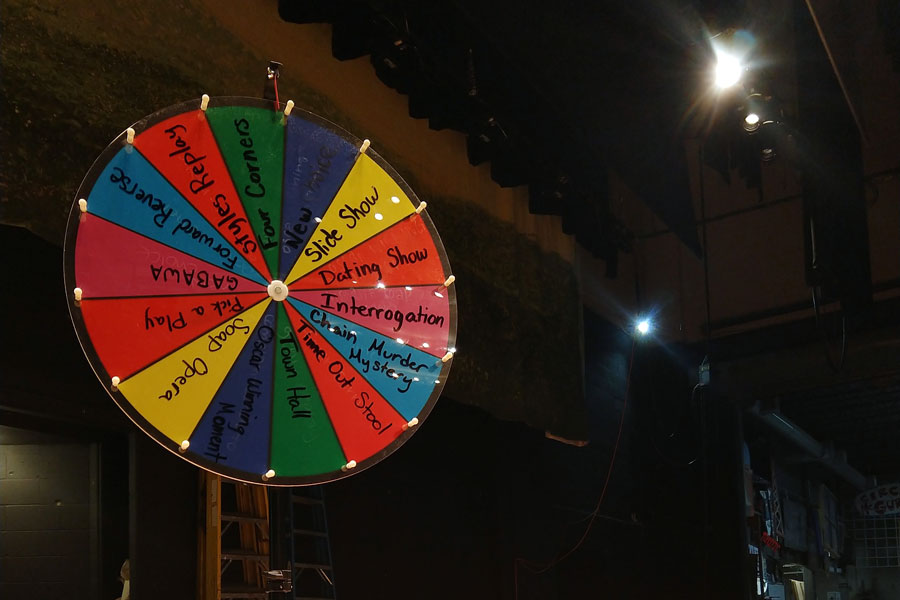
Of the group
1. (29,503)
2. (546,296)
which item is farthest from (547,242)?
(29,503)

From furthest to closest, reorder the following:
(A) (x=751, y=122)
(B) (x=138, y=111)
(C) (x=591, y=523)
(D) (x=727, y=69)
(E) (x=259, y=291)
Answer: (C) (x=591, y=523)
(A) (x=751, y=122)
(D) (x=727, y=69)
(B) (x=138, y=111)
(E) (x=259, y=291)

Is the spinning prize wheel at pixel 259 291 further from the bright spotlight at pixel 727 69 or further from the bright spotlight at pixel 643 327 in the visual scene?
the bright spotlight at pixel 643 327

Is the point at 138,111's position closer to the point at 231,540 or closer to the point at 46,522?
the point at 231,540

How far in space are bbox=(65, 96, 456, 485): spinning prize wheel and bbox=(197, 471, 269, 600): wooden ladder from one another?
171cm

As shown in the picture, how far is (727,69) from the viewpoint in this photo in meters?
4.78

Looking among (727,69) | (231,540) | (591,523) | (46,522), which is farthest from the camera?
(591,523)

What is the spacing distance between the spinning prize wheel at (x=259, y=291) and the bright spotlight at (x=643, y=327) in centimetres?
565

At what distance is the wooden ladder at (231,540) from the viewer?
3.74 m

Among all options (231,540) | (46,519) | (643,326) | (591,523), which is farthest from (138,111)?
(643,326)

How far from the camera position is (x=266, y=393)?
2129 mm

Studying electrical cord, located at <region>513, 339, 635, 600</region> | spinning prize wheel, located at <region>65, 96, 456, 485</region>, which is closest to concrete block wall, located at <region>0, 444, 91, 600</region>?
spinning prize wheel, located at <region>65, 96, 456, 485</region>

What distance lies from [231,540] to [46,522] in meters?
0.95

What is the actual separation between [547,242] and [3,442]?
311cm

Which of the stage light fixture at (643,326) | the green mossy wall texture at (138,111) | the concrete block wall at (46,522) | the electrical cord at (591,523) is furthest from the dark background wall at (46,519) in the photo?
the stage light fixture at (643,326)
